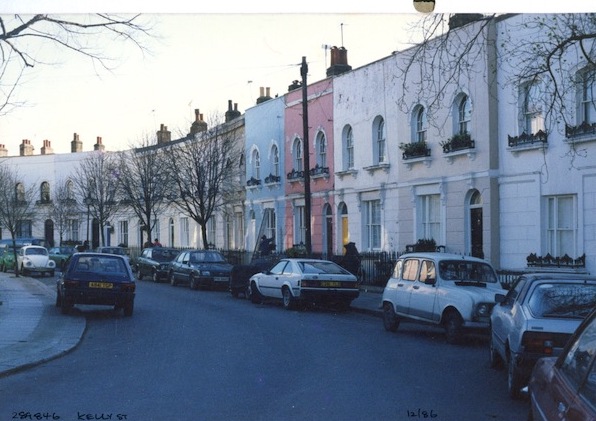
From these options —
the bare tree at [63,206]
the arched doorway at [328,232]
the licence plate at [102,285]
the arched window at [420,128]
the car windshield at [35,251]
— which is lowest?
the licence plate at [102,285]

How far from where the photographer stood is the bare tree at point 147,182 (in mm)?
18672

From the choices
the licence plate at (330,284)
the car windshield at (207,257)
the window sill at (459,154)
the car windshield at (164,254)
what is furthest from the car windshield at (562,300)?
the car windshield at (164,254)

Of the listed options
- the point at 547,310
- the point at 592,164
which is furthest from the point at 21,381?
the point at 592,164

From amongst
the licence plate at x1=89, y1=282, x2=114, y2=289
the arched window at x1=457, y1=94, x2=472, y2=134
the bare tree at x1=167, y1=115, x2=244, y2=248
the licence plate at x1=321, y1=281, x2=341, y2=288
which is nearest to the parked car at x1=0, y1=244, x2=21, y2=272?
the bare tree at x1=167, y1=115, x2=244, y2=248

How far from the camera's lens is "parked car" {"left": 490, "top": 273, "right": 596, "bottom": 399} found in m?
8.57

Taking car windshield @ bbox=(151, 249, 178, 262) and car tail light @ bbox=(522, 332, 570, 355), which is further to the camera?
car windshield @ bbox=(151, 249, 178, 262)

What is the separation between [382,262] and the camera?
20.6 m

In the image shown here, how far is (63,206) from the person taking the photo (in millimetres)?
16141

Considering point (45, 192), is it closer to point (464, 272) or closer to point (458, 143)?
point (464, 272)

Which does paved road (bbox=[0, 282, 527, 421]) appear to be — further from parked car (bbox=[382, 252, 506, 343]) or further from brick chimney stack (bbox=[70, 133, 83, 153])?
brick chimney stack (bbox=[70, 133, 83, 153])

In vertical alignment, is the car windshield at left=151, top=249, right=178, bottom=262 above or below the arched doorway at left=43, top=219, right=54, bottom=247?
below

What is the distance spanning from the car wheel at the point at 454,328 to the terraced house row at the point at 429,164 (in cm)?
250

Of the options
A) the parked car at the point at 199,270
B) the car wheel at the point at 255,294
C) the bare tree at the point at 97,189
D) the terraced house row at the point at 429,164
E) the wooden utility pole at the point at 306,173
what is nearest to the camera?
the terraced house row at the point at 429,164

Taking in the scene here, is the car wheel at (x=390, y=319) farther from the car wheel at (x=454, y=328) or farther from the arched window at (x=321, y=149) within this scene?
the arched window at (x=321, y=149)
